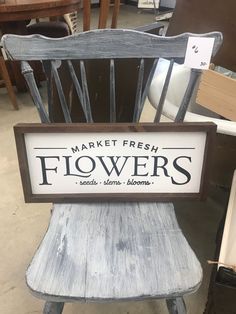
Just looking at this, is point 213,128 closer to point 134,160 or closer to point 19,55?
point 134,160

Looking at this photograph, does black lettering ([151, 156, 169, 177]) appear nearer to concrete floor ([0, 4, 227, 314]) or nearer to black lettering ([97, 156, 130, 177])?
black lettering ([97, 156, 130, 177])

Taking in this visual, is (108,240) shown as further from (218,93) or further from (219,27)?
(219,27)

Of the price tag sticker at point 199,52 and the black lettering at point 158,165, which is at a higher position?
Answer: the price tag sticker at point 199,52

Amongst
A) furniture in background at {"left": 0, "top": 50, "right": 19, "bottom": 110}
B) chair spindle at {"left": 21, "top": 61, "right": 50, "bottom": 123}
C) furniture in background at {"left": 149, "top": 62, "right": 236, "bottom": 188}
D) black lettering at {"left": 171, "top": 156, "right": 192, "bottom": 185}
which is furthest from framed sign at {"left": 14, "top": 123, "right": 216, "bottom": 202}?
furniture in background at {"left": 0, "top": 50, "right": 19, "bottom": 110}

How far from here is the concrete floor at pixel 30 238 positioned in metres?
1.26

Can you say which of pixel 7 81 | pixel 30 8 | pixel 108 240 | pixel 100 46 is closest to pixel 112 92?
pixel 100 46

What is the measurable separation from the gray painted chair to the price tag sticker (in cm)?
2

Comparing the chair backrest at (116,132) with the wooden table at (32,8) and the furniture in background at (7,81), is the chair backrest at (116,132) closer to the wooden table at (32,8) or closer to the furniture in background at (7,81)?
the wooden table at (32,8)

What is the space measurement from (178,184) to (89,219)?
0.25m

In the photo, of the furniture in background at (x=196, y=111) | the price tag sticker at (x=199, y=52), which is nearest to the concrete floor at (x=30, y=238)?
the furniture in background at (x=196, y=111)

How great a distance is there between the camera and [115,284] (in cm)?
81

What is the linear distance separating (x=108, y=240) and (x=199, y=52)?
509 mm

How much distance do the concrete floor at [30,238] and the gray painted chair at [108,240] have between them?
1.09 feet

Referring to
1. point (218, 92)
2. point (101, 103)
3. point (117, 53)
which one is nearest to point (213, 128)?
point (218, 92)
